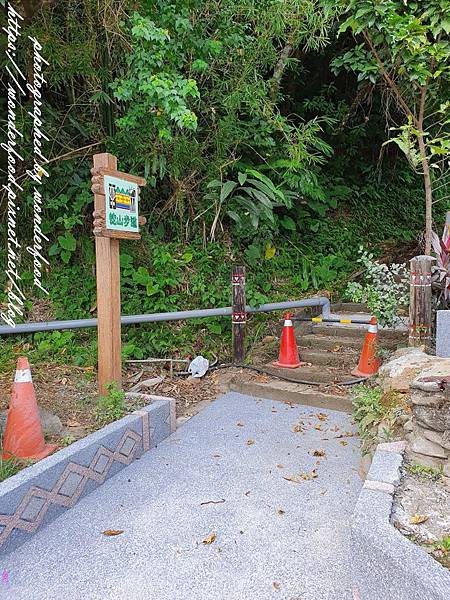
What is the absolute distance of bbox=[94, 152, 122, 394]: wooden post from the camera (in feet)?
9.95

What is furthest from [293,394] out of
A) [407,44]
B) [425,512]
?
[407,44]

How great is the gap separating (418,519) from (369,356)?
2512mm

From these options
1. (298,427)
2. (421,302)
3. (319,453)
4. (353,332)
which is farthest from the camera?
(353,332)

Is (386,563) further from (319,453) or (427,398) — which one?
(319,453)

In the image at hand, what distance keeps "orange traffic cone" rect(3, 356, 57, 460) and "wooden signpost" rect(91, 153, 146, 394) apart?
65 cm

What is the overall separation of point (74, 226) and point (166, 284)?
1.35 m

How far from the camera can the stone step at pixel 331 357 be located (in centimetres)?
438

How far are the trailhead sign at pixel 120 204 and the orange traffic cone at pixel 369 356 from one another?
2.32 meters

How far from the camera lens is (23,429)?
7.91 feet

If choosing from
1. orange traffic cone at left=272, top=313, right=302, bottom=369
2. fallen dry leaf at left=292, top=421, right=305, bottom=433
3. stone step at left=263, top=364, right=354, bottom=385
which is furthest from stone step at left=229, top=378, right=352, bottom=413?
fallen dry leaf at left=292, top=421, right=305, bottom=433

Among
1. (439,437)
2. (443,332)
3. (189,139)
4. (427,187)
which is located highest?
(189,139)

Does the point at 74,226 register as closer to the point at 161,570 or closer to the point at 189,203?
the point at 189,203

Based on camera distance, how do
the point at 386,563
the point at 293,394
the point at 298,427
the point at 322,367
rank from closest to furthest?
the point at 386,563 → the point at 298,427 → the point at 293,394 → the point at 322,367

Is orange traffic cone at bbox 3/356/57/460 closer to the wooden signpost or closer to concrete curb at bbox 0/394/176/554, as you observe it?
concrete curb at bbox 0/394/176/554
